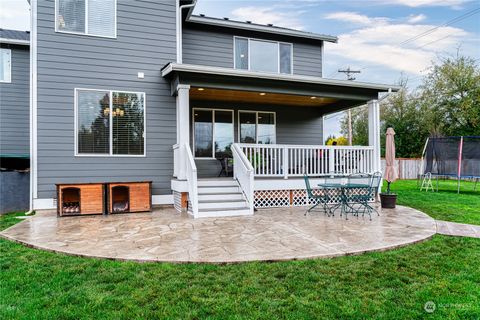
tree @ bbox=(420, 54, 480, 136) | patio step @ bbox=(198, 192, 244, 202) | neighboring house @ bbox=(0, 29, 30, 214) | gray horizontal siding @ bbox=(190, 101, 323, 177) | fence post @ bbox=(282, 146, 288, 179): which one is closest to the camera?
patio step @ bbox=(198, 192, 244, 202)

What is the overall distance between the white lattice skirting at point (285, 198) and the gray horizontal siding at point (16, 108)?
303 inches

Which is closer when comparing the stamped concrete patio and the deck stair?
the stamped concrete patio

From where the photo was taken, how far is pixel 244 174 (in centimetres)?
732

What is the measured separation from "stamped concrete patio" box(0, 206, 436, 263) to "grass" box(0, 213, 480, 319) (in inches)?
10.4

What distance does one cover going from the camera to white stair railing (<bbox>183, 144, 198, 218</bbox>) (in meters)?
6.58

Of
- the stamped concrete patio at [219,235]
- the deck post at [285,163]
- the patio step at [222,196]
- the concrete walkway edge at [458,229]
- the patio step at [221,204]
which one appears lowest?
the concrete walkway edge at [458,229]

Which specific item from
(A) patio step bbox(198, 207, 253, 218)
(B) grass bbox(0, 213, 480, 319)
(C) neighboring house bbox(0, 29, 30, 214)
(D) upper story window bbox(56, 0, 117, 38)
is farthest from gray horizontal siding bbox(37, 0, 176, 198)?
(B) grass bbox(0, 213, 480, 319)

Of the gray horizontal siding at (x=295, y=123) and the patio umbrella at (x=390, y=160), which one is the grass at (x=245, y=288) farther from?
the gray horizontal siding at (x=295, y=123)

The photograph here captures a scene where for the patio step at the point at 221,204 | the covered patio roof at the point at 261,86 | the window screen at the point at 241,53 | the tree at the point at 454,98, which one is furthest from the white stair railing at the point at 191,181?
the tree at the point at 454,98

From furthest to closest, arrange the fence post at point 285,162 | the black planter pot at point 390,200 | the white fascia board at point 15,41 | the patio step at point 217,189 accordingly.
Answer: the white fascia board at point 15,41
the fence post at point 285,162
the black planter pot at point 390,200
the patio step at point 217,189

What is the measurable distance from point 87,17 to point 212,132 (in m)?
4.62

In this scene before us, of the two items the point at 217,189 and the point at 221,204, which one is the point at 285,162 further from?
the point at 221,204

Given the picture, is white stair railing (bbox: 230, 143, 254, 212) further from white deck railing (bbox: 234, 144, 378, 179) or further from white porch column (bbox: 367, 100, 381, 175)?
white porch column (bbox: 367, 100, 381, 175)

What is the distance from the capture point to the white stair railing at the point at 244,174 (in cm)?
707
